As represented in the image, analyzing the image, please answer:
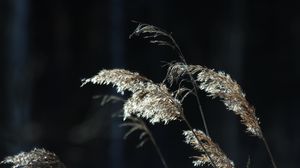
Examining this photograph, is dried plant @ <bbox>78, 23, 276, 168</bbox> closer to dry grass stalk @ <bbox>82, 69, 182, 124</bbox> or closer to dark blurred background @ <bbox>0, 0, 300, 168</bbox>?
dry grass stalk @ <bbox>82, 69, 182, 124</bbox>

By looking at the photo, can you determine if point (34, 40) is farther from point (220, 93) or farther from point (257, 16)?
point (220, 93)

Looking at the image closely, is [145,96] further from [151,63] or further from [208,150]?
[151,63]

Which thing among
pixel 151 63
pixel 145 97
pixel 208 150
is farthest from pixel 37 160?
pixel 151 63

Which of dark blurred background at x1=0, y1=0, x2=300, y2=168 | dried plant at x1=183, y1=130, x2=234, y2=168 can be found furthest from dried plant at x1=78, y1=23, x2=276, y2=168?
dark blurred background at x1=0, y1=0, x2=300, y2=168

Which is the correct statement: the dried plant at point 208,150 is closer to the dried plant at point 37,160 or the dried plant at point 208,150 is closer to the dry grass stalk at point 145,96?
the dry grass stalk at point 145,96

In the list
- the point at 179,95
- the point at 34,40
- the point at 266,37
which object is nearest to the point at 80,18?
the point at 34,40
